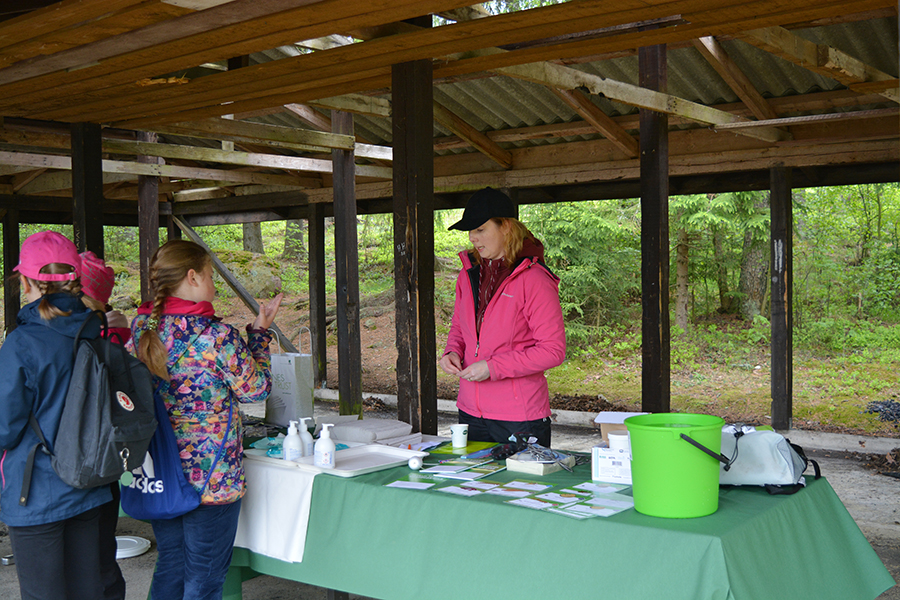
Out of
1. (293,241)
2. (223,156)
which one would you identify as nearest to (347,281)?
(223,156)

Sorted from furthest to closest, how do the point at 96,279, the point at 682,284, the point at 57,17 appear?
the point at 682,284 < the point at 96,279 < the point at 57,17

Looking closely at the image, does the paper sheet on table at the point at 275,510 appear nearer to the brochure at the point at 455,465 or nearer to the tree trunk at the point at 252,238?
the brochure at the point at 455,465

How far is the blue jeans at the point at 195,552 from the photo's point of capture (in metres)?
2.84

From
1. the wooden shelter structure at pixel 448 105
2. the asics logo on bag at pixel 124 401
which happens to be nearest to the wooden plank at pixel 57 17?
the wooden shelter structure at pixel 448 105

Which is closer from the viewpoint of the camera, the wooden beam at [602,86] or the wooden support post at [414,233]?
the wooden support post at [414,233]

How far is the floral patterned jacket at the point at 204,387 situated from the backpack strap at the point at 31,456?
413 mm

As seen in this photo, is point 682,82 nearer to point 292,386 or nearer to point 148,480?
point 292,386

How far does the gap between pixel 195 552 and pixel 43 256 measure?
1177 millimetres

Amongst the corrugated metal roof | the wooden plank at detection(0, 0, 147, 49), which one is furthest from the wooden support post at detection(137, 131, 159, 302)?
the wooden plank at detection(0, 0, 147, 49)

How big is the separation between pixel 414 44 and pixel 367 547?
220 centimetres

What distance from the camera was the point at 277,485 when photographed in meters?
3.14

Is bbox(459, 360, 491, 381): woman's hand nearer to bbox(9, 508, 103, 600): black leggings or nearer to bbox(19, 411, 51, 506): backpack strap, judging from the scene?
bbox(9, 508, 103, 600): black leggings

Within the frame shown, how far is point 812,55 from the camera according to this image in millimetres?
4281

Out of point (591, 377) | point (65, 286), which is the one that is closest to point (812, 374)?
point (591, 377)
